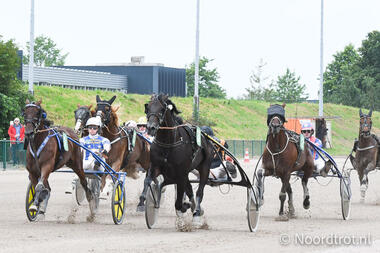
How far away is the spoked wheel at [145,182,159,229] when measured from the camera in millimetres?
11227

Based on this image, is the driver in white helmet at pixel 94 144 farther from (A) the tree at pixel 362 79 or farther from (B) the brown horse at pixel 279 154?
(A) the tree at pixel 362 79

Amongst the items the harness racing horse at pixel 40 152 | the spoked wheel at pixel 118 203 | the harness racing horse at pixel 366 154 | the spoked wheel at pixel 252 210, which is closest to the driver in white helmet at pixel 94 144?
the harness racing horse at pixel 40 152

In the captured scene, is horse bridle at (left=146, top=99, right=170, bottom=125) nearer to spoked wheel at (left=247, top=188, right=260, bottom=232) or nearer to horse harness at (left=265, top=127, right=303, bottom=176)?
spoked wheel at (left=247, top=188, right=260, bottom=232)

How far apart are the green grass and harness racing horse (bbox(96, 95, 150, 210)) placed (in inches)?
797

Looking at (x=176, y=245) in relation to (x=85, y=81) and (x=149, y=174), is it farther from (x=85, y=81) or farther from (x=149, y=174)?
(x=85, y=81)

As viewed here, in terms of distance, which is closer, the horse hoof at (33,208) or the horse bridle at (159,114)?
the horse bridle at (159,114)

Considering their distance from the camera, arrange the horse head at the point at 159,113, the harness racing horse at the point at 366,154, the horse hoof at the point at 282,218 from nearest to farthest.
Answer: the horse head at the point at 159,113 → the horse hoof at the point at 282,218 → the harness racing horse at the point at 366,154

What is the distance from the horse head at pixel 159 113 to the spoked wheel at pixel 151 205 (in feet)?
2.84

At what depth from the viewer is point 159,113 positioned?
10992mm

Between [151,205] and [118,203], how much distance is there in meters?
0.94

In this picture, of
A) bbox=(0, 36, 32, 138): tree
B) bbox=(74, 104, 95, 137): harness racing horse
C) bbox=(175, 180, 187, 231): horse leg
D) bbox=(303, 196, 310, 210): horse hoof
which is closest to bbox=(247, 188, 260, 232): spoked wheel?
bbox=(175, 180, 187, 231): horse leg

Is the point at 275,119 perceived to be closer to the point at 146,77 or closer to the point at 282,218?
the point at 282,218

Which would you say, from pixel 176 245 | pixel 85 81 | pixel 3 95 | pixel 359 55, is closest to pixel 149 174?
pixel 176 245

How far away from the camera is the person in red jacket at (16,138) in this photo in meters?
25.0
